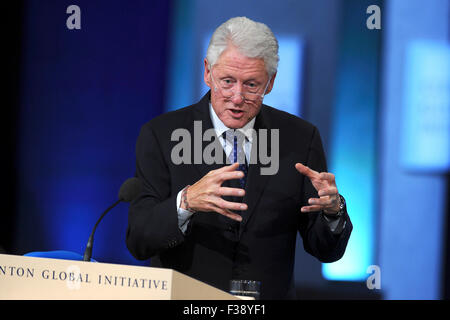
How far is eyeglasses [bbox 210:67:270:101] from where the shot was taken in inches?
84.4

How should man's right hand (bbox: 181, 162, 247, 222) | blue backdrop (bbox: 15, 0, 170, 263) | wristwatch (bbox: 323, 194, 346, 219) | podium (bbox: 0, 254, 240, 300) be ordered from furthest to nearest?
blue backdrop (bbox: 15, 0, 170, 263)
wristwatch (bbox: 323, 194, 346, 219)
man's right hand (bbox: 181, 162, 247, 222)
podium (bbox: 0, 254, 240, 300)

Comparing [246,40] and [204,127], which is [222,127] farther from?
[246,40]

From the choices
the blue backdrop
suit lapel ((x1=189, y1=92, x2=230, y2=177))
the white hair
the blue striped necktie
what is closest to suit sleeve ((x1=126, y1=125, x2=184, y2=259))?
suit lapel ((x1=189, y1=92, x2=230, y2=177))

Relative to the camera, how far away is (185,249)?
2.15m

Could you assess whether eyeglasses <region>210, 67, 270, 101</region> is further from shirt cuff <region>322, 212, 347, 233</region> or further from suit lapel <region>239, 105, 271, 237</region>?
shirt cuff <region>322, 212, 347, 233</region>

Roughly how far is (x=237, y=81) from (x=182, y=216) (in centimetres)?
51

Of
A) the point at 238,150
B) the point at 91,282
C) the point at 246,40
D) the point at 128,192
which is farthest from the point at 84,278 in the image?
the point at 246,40

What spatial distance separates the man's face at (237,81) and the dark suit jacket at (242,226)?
0.11 m

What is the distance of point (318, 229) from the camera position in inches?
84.0

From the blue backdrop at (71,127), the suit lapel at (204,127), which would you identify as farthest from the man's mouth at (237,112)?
the blue backdrop at (71,127)

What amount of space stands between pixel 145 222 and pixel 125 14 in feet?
8.75

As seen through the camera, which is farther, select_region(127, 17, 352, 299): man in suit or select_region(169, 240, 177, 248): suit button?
select_region(127, 17, 352, 299): man in suit

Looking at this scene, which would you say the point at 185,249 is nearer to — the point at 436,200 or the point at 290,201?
the point at 290,201
